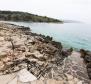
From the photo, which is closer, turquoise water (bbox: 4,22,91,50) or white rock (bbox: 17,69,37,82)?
white rock (bbox: 17,69,37,82)

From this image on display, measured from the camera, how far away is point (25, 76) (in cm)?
1039

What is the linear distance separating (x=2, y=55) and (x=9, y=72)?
321cm

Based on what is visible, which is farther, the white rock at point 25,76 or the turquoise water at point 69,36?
the turquoise water at point 69,36

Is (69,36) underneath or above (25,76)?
underneath

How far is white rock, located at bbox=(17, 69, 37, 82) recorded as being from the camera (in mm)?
10030

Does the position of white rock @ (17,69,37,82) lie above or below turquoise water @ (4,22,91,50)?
above

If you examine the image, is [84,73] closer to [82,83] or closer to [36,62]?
[82,83]

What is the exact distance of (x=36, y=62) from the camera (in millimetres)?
13219

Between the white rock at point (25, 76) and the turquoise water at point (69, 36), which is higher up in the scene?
the white rock at point (25, 76)

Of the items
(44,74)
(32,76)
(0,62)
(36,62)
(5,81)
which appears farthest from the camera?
(36,62)

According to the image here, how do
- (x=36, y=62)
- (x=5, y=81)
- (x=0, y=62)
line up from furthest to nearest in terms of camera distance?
(x=36, y=62)
(x=0, y=62)
(x=5, y=81)

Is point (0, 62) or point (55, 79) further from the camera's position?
point (0, 62)

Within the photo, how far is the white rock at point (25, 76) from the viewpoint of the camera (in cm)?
1003

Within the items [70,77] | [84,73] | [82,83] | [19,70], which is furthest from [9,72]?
[84,73]
